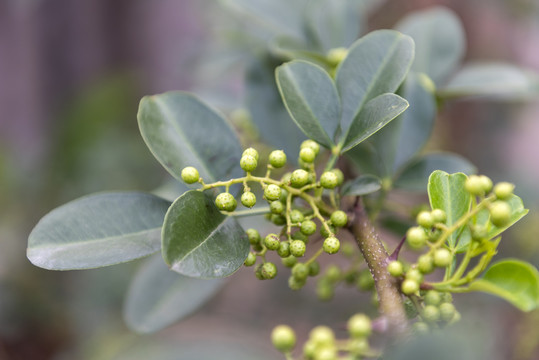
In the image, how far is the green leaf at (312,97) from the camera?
0.69 metres

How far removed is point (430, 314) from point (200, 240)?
273 mm

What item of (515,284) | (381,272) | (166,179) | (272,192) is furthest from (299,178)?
(166,179)

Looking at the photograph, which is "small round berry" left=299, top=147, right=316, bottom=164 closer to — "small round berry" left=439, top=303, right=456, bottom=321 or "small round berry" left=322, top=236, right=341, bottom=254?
"small round berry" left=322, top=236, right=341, bottom=254

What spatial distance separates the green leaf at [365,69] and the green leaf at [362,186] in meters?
0.07

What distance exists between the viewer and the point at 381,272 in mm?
576

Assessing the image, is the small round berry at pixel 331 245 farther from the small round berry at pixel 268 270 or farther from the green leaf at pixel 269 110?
the green leaf at pixel 269 110

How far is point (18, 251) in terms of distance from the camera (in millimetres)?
2342

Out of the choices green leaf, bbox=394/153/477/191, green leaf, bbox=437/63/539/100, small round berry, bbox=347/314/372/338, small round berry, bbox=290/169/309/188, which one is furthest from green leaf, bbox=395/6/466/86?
small round berry, bbox=347/314/372/338

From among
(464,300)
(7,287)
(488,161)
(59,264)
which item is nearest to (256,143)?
(59,264)

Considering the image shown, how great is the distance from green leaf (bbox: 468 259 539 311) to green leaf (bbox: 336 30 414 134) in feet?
0.95

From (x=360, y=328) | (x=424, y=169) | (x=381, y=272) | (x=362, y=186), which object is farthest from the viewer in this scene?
(x=424, y=169)

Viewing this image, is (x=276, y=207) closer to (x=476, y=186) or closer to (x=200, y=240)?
(x=200, y=240)

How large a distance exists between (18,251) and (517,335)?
2166 millimetres

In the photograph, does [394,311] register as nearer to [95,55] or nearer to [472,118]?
[472,118]
